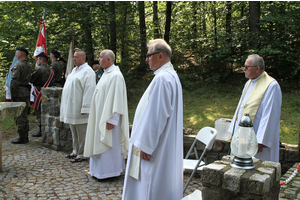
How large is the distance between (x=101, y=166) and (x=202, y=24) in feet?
42.7

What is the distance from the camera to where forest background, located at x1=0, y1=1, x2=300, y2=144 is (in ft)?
34.3

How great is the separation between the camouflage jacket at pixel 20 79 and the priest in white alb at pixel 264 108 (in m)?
5.42

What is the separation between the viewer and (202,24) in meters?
15.9

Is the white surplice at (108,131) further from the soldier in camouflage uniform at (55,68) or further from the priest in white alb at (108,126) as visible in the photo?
the soldier in camouflage uniform at (55,68)

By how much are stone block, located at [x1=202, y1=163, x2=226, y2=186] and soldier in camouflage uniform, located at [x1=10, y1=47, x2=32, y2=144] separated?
5.76 metres

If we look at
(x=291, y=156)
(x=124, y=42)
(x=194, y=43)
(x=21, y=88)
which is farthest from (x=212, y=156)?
(x=194, y=43)

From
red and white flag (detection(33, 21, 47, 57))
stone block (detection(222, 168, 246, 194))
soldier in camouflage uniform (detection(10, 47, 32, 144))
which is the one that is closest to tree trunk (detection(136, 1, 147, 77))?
red and white flag (detection(33, 21, 47, 57))

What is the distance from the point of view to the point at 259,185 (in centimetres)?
205

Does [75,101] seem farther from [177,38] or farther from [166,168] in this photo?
[177,38]

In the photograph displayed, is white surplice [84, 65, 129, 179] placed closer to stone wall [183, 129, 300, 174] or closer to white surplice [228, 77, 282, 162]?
stone wall [183, 129, 300, 174]

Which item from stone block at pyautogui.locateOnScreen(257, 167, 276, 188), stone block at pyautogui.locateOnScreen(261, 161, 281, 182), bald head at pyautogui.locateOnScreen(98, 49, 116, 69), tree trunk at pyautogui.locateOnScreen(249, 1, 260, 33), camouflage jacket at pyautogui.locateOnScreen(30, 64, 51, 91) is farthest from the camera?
tree trunk at pyautogui.locateOnScreen(249, 1, 260, 33)

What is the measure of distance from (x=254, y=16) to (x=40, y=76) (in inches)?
337

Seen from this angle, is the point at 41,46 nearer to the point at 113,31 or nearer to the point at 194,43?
the point at 113,31

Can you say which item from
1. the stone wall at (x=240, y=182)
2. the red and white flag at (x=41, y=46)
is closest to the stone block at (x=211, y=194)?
the stone wall at (x=240, y=182)
